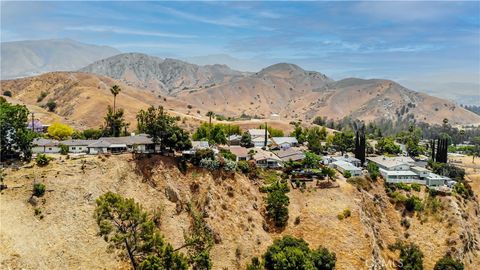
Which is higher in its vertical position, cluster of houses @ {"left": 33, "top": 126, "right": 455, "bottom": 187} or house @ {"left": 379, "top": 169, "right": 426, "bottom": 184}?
cluster of houses @ {"left": 33, "top": 126, "right": 455, "bottom": 187}

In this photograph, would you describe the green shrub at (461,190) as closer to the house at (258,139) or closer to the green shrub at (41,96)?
the house at (258,139)

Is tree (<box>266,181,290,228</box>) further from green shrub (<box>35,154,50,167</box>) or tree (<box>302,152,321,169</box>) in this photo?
green shrub (<box>35,154,50,167</box>)

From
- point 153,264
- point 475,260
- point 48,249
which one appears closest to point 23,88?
point 48,249

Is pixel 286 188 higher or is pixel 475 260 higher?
pixel 286 188

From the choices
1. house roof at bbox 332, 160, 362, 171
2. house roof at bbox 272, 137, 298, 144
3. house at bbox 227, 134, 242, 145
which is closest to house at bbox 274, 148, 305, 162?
house roof at bbox 332, 160, 362, 171

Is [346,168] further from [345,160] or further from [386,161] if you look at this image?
[386,161]

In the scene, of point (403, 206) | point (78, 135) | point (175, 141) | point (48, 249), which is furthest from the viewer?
point (78, 135)

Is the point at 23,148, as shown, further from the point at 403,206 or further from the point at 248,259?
the point at 403,206
